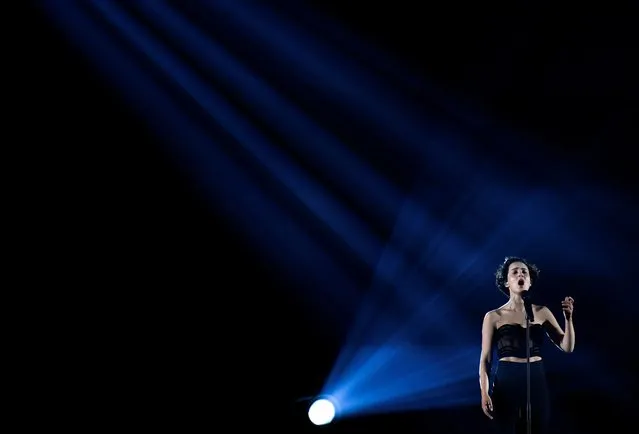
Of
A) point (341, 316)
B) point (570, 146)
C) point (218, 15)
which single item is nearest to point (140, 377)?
point (341, 316)

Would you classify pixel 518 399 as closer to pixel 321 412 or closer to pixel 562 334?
pixel 562 334

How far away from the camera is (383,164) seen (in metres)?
4.75

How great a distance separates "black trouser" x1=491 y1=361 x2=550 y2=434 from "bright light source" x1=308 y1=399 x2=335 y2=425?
0.87m

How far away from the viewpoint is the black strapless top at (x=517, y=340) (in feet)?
10.2

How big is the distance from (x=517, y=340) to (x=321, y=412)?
1.09 metres

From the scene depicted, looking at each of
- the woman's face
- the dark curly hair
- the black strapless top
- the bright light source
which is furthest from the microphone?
the bright light source

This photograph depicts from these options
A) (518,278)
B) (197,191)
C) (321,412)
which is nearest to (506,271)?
(518,278)

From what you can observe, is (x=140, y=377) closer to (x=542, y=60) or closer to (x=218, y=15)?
(x=218, y=15)

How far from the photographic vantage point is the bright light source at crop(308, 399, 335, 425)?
3.41 meters

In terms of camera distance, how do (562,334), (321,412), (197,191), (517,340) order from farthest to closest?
1. (197,191)
2. (321,412)
3. (562,334)
4. (517,340)

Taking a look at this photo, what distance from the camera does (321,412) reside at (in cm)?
342

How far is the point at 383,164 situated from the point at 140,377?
225 centimetres

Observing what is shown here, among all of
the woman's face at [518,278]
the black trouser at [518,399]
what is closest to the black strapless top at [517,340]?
the black trouser at [518,399]

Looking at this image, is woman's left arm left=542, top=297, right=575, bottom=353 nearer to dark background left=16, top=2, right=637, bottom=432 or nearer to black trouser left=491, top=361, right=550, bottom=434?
black trouser left=491, top=361, right=550, bottom=434
